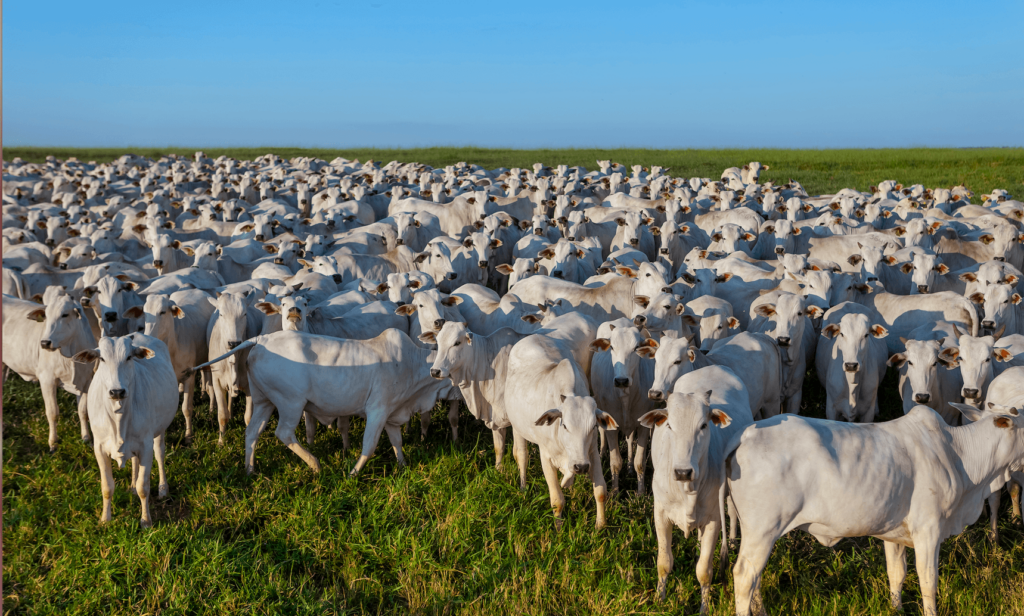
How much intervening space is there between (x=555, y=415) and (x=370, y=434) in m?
2.68

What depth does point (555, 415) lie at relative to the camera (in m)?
6.47

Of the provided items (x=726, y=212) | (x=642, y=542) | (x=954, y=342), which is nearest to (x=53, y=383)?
(x=642, y=542)

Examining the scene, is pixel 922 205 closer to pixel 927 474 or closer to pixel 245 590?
pixel 927 474

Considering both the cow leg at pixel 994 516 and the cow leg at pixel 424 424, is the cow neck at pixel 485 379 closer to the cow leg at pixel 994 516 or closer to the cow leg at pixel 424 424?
the cow leg at pixel 424 424

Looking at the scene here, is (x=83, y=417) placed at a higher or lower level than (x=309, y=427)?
higher

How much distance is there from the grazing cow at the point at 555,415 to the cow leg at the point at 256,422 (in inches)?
106

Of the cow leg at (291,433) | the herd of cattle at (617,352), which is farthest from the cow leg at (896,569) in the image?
the cow leg at (291,433)

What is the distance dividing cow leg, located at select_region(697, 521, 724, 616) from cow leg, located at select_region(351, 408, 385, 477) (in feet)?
12.5

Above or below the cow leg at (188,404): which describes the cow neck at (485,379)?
above

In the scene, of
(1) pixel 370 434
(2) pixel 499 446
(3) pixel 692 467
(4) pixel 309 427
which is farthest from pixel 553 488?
(4) pixel 309 427

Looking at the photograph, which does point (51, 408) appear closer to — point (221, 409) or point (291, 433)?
point (221, 409)

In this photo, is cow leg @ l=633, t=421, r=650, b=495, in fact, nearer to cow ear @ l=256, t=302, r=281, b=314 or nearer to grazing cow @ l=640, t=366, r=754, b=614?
grazing cow @ l=640, t=366, r=754, b=614

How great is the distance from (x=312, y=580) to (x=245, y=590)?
0.54 m

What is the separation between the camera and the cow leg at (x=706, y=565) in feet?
19.0
